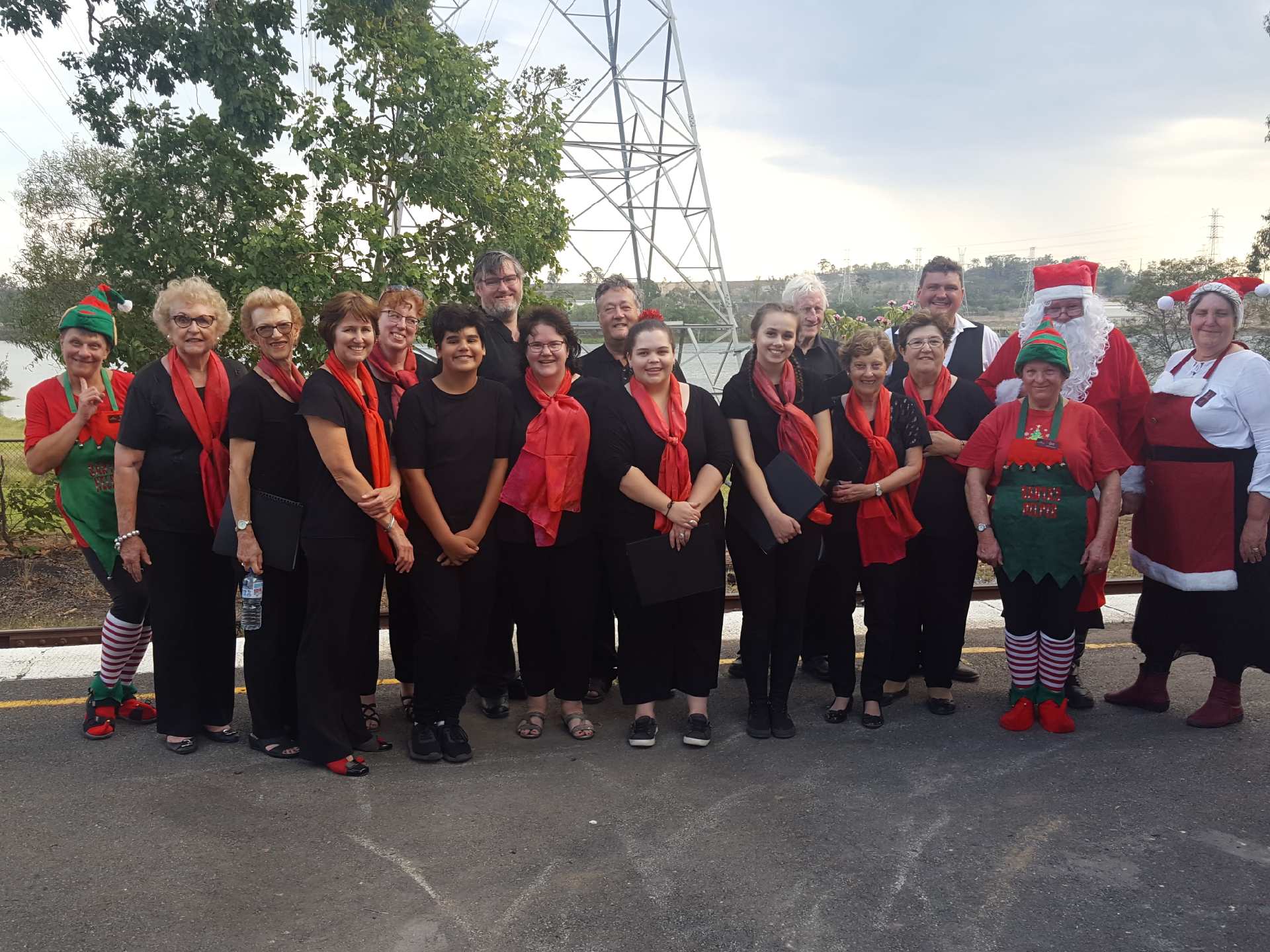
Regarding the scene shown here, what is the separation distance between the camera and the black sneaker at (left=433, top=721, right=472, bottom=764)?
420cm

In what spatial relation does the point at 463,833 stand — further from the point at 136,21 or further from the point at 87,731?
the point at 136,21

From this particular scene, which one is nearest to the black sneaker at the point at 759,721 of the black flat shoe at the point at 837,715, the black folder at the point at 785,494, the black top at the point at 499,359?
the black flat shoe at the point at 837,715

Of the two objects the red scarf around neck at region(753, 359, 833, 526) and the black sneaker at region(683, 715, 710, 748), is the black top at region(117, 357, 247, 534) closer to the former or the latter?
the black sneaker at region(683, 715, 710, 748)

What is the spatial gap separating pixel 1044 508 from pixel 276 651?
3367mm

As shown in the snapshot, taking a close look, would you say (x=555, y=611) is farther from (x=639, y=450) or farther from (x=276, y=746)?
(x=276, y=746)

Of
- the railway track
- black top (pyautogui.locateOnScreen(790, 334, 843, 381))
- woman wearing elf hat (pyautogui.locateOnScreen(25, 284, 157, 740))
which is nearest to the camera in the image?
woman wearing elf hat (pyautogui.locateOnScreen(25, 284, 157, 740))

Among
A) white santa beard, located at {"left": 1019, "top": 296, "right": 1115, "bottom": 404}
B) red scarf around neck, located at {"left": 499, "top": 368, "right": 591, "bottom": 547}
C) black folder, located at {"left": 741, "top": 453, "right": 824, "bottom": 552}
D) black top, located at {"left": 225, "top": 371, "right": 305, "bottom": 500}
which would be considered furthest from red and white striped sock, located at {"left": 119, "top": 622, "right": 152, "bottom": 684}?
white santa beard, located at {"left": 1019, "top": 296, "right": 1115, "bottom": 404}

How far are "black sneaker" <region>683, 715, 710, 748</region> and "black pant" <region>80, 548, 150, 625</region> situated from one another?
242 centimetres

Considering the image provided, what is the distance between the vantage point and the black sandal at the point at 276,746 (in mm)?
4199

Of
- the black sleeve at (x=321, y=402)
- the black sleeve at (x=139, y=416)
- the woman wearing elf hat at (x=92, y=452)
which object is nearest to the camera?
the black sleeve at (x=321, y=402)

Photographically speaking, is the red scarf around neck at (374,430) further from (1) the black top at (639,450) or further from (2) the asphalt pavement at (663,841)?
(2) the asphalt pavement at (663,841)

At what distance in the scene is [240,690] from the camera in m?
5.15

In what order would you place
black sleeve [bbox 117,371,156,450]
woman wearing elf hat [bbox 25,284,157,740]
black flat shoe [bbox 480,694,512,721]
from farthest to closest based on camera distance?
black flat shoe [bbox 480,694,512,721]
woman wearing elf hat [bbox 25,284,157,740]
black sleeve [bbox 117,371,156,450]

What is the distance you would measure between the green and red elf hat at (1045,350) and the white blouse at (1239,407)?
645 mm
